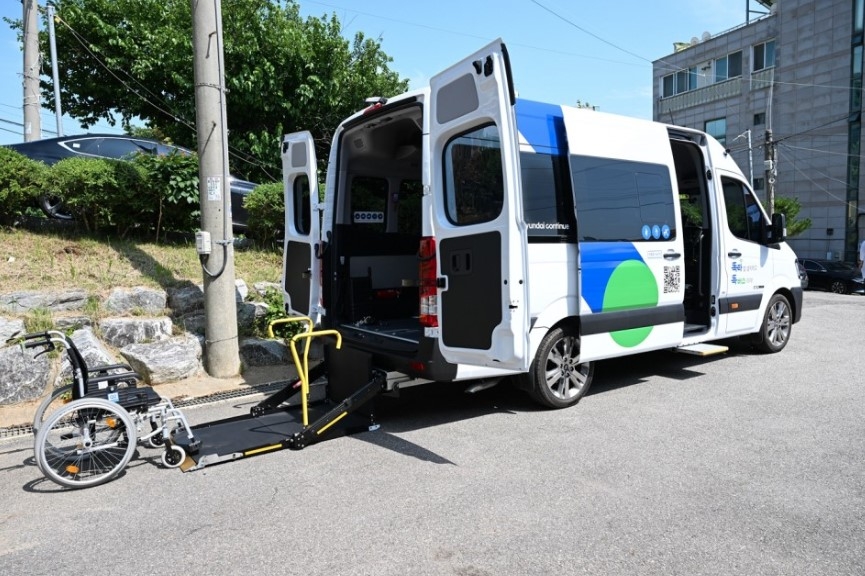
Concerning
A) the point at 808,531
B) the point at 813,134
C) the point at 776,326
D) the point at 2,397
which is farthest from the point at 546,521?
the point at 813,134

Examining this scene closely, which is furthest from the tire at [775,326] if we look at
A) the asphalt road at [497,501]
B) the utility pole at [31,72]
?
the utility pole at [31,72]

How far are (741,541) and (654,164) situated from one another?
161 inches

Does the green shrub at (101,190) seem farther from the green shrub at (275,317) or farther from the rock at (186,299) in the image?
the green shrub at (275,317)

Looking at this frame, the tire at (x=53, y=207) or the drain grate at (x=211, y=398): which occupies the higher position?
the tire at (x=53, y=207)

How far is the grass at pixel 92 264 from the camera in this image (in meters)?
7.20

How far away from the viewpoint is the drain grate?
17.5 ft

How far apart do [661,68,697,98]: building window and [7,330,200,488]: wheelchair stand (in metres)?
41.3

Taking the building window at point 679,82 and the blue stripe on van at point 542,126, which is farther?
the building window at point 679,82

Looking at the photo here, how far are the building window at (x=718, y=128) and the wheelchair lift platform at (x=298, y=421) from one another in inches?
1469

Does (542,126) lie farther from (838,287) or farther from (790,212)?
(790,212)

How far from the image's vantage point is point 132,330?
691cm

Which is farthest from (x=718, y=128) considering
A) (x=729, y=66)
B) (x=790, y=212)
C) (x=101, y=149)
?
(x=101, y=149)

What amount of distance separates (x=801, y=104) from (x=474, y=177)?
35181mm

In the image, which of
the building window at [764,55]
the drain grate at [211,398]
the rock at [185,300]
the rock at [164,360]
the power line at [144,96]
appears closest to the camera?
the drain grate at [211,398]
